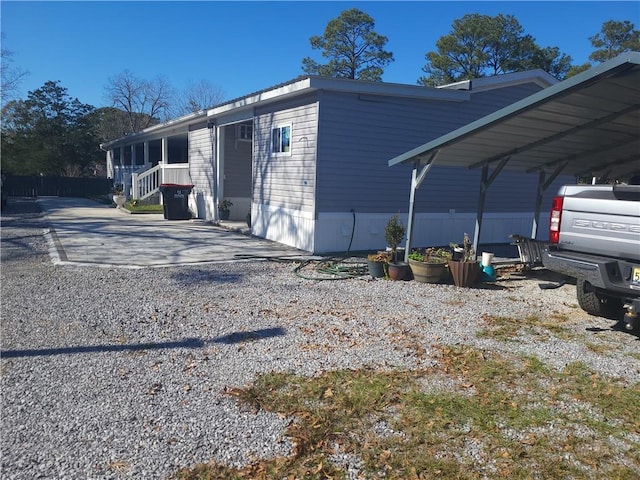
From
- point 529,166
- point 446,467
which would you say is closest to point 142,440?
point 446,467

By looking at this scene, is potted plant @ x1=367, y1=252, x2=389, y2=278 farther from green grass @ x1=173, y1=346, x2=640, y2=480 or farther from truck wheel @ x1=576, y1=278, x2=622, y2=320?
green grass @ x1=173, y1=346, x2=640, y2=480

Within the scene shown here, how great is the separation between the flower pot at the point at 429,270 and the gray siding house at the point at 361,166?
102 inches

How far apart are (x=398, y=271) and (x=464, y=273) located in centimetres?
102

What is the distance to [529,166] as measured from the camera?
31.4 feet

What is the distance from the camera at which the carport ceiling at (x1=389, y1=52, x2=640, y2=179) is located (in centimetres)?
558

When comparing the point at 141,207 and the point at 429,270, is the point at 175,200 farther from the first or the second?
the point at 429,270

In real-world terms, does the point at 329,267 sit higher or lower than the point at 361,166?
lower

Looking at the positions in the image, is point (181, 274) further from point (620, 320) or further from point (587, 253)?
point (620, 320)

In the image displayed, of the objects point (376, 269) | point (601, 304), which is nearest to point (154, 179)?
point (376, 269)

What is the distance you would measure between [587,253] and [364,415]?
311cm

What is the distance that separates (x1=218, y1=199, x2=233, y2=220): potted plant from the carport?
7.89m

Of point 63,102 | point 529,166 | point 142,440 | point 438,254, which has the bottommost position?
point 142,440

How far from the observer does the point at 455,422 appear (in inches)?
124

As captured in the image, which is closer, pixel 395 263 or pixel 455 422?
pixel 455 422
